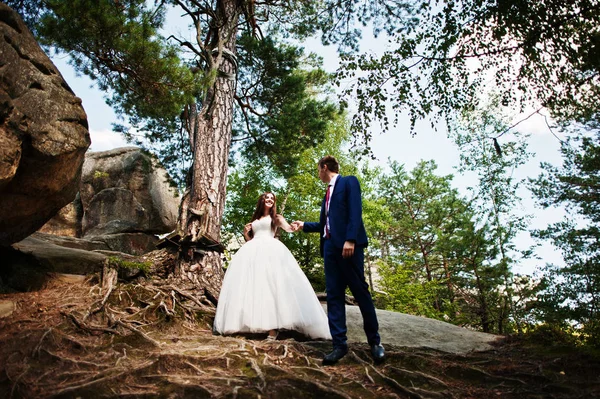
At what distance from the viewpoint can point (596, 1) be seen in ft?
13.7

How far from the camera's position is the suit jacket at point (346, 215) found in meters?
3.73

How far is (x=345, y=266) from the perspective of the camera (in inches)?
149

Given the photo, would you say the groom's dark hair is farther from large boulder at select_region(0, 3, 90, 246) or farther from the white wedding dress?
large boulder at select_region(0, 3, 90, 246)

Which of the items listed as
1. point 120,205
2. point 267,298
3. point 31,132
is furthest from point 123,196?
point 267,298

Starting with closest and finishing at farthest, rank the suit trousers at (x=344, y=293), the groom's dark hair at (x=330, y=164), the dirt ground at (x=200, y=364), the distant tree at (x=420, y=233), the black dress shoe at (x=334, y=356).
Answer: the dirt ground at (x=200, y=364) < the black dress shoe at (x=334, y=356) < the suit trousers at (x=344, y=293) < the groom's dark hair at (x=330, y=164) < the distant tree at (x=420, y=233)

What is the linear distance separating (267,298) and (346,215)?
1.75m

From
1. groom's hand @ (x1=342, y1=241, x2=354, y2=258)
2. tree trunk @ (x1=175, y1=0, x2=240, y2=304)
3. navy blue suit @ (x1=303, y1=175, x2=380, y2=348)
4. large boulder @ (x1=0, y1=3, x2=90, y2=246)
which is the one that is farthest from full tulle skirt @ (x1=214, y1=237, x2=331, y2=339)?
large boulder @ (x1=0, y1=3, x2=90, y2=246)

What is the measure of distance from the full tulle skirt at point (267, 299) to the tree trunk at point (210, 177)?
948 mm

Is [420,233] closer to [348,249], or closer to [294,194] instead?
[294,194]

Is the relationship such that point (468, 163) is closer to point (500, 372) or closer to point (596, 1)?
point (596, 1)

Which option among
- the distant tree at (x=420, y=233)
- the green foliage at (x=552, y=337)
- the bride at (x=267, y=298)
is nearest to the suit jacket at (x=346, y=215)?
the bride at (x=267, y=298)

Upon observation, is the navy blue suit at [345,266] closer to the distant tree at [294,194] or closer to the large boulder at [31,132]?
the large boulder at [31,132]

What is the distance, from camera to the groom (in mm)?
3678

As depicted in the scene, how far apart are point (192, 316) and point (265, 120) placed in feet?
21.0
